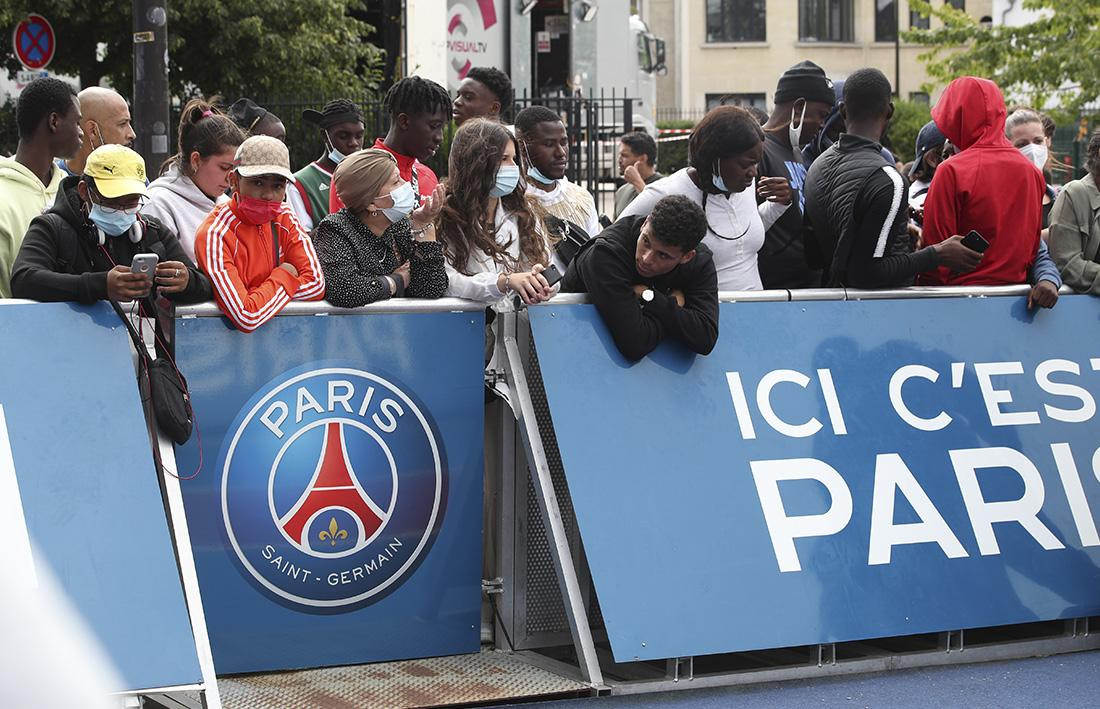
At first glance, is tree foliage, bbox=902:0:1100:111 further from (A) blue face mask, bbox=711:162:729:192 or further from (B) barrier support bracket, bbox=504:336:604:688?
(B) barrier support bracket, bbox=504:336:604:688

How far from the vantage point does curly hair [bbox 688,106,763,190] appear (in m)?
6.17

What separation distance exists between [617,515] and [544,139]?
7.83 feet

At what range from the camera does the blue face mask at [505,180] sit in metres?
6.18

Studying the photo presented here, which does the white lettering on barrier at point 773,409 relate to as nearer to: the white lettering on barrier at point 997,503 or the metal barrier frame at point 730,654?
the metal barrier frame at point 730,654

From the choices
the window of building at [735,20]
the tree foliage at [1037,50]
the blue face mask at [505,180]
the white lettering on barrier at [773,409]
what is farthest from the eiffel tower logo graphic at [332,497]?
the window of building at [735,20]

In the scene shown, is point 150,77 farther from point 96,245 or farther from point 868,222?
point 868,222

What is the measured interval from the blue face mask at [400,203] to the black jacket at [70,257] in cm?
86

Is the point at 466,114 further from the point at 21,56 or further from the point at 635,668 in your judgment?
the point at 21,56

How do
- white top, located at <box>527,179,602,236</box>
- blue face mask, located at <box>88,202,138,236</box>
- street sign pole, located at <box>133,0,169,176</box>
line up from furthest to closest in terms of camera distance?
street sign pole, located at <box>133,0,169,176</box> → white top, located at <box>527,179,602,236</box> → blue face mask, located at <box>88,202,138,236</box>

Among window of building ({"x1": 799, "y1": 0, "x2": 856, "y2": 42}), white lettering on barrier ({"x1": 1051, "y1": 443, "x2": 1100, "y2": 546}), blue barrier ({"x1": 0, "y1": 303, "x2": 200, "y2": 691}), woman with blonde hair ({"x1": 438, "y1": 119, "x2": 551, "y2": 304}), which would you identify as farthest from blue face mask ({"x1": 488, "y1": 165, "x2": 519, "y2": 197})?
window of building ({"x1": 799, "y1": 0, "x2": 856, "y2": 42})

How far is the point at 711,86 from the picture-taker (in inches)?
2120

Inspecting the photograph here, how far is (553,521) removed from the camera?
5672mm

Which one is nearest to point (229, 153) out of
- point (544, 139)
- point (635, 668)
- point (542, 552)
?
point (544, 139)

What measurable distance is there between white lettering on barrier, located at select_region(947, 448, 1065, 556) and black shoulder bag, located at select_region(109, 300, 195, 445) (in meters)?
3.12
